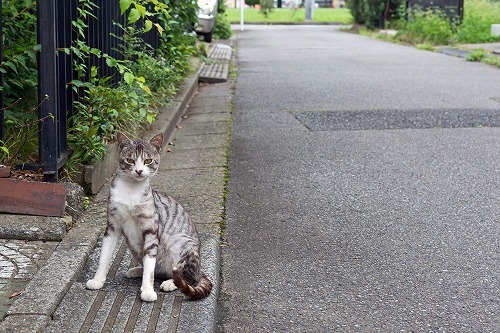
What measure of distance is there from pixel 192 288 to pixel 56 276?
578 mm

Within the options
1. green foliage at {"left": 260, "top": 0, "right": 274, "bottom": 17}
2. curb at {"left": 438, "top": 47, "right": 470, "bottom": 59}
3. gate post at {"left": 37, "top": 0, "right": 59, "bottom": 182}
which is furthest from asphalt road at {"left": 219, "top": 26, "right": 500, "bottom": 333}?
green foliage at {"left": 260, "top": 0, "right": 274, "bottom": 17}

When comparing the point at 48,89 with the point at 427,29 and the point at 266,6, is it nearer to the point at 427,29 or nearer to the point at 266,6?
the point at 427,29

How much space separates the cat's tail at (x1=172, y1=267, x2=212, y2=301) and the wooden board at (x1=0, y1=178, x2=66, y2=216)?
3.42 feet

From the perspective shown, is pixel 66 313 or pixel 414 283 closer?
pixel 66 313

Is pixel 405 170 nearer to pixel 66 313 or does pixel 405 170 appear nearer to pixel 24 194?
pixel 24 194

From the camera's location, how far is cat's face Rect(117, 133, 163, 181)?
11.2 feet

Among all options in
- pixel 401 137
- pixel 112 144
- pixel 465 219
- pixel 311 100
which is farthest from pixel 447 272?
pixel 311 100

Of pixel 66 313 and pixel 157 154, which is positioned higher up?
pixel 157 154

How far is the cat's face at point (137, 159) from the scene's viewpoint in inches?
134

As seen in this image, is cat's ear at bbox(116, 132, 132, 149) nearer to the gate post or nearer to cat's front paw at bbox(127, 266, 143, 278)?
cat's front paw at bbox(127, 266, 143, 278)

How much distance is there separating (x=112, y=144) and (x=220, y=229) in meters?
1.27

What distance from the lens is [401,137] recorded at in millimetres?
7109

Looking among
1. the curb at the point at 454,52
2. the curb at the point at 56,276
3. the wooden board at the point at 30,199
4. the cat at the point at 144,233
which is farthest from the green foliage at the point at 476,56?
the cat at the point at 144,233

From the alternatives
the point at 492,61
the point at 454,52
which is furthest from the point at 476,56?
the point at 454,52
